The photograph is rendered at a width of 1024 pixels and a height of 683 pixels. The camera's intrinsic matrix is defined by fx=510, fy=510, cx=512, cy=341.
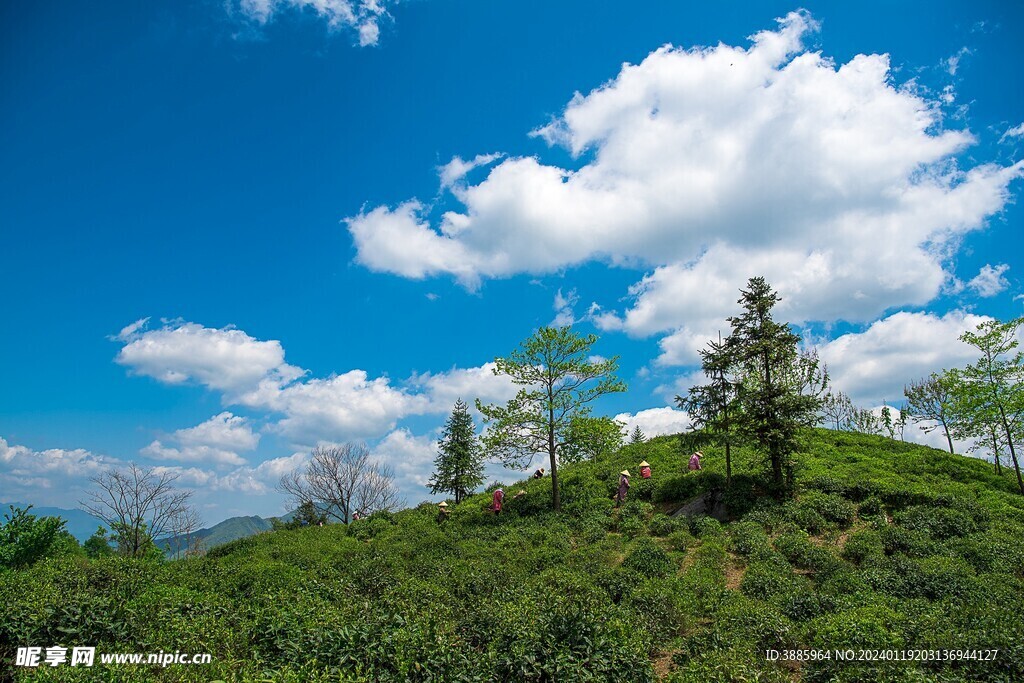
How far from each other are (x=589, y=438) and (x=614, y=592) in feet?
41.8

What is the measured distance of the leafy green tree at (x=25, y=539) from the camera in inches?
755

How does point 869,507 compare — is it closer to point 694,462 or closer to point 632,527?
point 694,462

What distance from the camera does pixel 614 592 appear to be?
47.4 feet

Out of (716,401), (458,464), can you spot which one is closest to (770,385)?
(716,401)

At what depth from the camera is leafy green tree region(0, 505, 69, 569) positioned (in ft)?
63.0

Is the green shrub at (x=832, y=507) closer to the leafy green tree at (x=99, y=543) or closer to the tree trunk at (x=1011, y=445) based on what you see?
the tree trunk at (x=1011, y=445)

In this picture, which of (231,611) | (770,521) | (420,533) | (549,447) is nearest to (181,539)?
(420,533)

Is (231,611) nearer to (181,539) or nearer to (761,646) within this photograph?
(761,646)

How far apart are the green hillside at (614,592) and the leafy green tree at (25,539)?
7.34m

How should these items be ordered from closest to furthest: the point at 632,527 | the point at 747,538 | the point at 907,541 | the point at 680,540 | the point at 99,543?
the point at 907,541
the point at 747,538
the point at 680,540
the point at 632,527
the point at 99,543

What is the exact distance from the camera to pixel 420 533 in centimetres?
2567

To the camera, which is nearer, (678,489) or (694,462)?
(678,489)

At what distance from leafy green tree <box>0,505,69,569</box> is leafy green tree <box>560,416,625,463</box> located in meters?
22.3

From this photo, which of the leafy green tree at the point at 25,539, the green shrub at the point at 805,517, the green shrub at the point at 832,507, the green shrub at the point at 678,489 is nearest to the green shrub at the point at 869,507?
the green shrub at the point at 832,507
